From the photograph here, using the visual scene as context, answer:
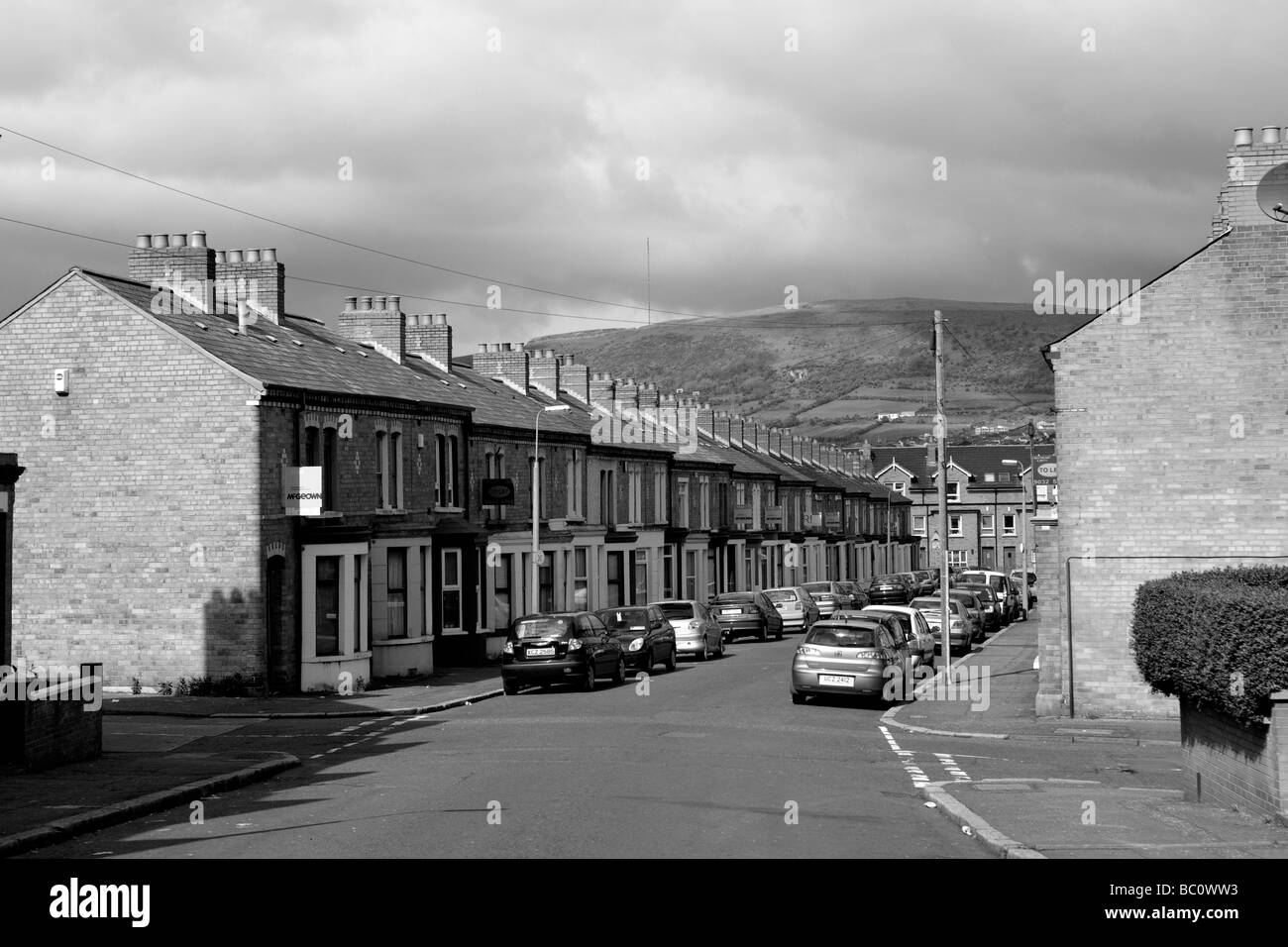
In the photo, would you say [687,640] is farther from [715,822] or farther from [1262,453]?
[715,822]

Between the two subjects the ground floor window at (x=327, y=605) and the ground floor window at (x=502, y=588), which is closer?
the ground floor window at (x=327, y=605)

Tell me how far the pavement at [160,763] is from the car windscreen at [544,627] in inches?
58.1

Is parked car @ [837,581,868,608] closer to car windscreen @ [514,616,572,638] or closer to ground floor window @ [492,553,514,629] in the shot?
ground floor window @ [492,553,514,629]

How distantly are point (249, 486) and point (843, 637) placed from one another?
41.1ft

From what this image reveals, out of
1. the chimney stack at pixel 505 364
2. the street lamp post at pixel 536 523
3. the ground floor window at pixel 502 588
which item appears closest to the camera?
the street lamp post at pixel 536 523

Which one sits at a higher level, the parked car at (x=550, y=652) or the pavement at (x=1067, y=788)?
the parked car at (x=550, y=652)

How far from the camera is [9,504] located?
66.4 feet

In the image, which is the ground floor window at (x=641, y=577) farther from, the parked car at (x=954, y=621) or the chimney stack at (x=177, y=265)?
the chimney stack at (x=177, y=265)

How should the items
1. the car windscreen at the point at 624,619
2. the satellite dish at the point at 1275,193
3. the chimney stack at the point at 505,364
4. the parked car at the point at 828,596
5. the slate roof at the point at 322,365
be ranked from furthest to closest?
the parked car at the point at 828,596 → the chimney stack at the point at 505,364 → the car windscreen at the point at 624,619 → the slate roof at the point at 322,365 → the satellite dish at the point at 1275,193

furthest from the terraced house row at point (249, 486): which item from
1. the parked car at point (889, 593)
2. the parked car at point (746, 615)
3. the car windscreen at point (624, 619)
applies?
the parked car at point (889, 593)

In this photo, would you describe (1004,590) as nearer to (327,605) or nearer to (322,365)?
(322,365)

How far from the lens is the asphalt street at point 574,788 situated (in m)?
13.1

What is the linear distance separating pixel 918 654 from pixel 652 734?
14.8 m
